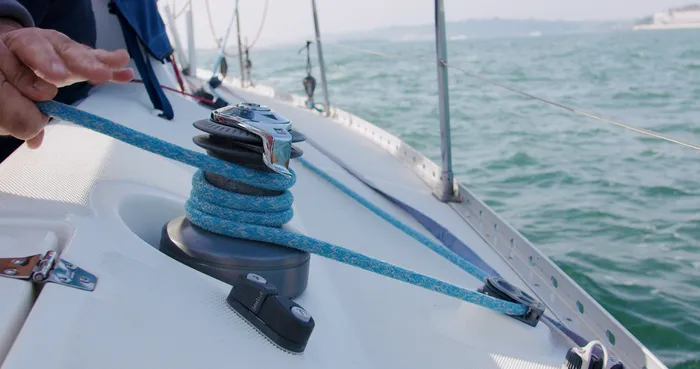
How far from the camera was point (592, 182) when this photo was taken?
3.50 m

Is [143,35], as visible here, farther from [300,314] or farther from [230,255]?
[300,314]

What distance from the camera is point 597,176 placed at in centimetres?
361

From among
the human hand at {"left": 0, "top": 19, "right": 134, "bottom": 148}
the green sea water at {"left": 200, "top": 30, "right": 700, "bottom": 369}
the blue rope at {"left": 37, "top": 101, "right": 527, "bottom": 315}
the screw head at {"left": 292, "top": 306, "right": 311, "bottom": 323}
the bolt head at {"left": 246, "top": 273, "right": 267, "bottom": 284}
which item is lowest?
the green sea water at {"left": 200, "top": 30, "right": 700, "bottom": 369}

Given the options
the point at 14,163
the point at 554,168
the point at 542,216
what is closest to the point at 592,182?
the point at 554,168

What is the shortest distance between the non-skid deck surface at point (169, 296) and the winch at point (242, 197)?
1.5 inches

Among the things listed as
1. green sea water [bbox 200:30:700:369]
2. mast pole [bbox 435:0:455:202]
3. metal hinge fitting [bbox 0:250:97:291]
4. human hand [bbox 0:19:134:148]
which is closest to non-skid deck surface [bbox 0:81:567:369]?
metal hinge fitting [bbox 0:250:97:291]

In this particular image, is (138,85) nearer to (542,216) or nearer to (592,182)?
(542,216)

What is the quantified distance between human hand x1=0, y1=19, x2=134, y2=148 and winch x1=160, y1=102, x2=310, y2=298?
0.18 metres

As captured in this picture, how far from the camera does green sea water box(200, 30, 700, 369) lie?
2.10m

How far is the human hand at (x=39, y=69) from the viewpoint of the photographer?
0.54 meters

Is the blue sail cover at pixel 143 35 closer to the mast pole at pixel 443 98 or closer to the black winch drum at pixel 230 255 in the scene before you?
the mast pole at pixel 443 98

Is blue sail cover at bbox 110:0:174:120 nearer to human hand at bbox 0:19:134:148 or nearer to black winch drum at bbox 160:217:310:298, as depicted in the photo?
black winch drum at bbox 160:217:310:298

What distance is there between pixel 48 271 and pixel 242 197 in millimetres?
236

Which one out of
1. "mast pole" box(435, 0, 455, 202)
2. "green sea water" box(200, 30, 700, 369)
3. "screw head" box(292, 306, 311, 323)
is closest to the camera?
"screw head" box(292, 306, 311, 323)
